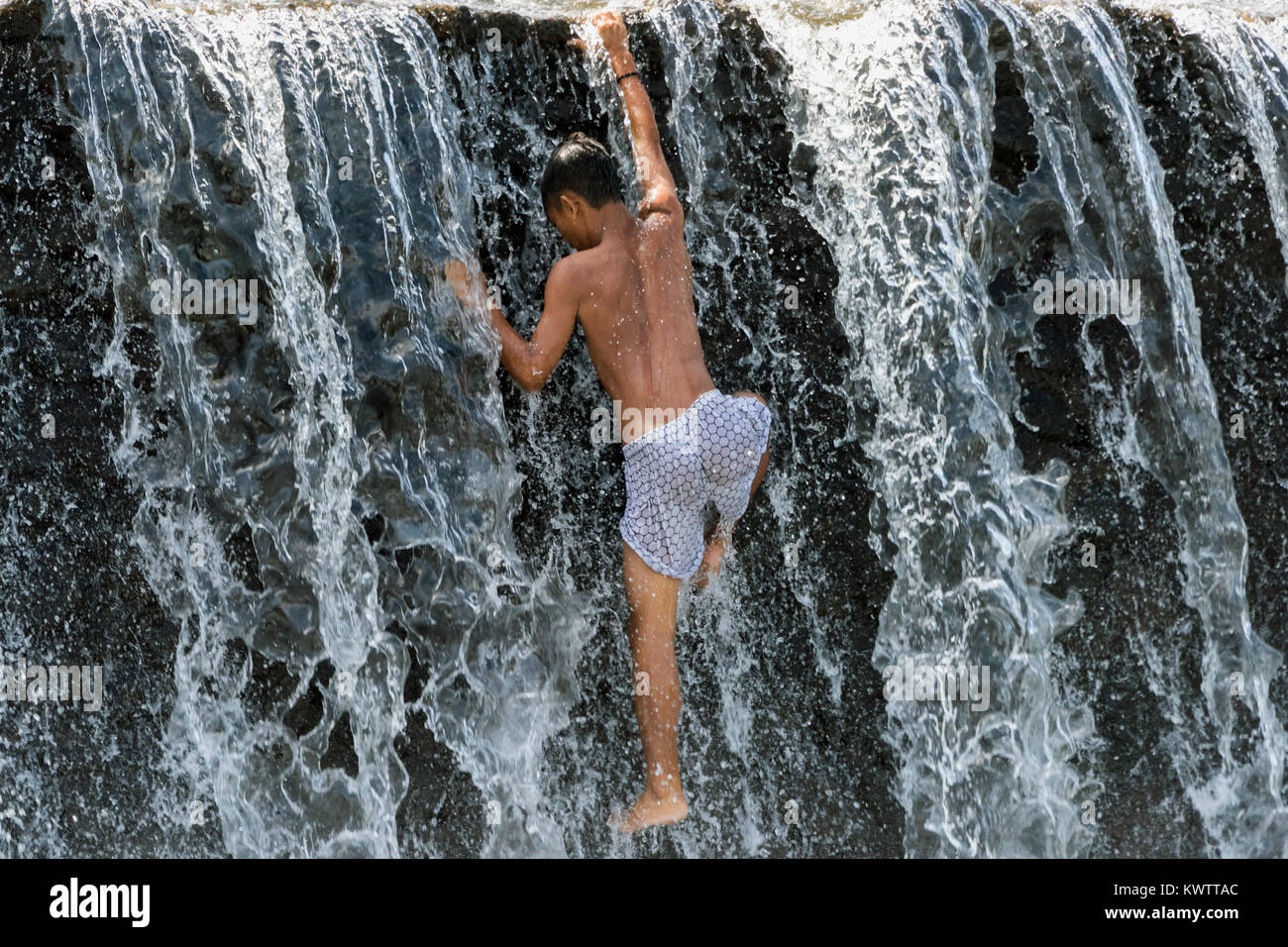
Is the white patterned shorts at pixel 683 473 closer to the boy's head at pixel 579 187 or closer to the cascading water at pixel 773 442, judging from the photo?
the cascading water at pixel 773 442

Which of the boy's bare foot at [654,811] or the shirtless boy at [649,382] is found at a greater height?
the shirtless boy at [649,382]

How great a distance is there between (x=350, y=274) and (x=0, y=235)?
106cm

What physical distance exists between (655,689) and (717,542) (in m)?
0.54

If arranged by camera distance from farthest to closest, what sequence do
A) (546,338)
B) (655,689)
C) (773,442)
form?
1. (773,442)
2. (655,689)
3. (546,338)

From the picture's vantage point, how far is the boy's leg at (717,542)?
4633 millimetres

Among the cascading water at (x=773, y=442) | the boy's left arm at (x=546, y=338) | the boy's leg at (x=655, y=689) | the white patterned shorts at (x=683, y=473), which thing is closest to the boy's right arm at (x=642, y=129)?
the cascading water at (x=773, y=442)

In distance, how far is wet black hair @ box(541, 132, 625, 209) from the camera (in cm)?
435

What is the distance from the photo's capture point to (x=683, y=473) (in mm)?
4406

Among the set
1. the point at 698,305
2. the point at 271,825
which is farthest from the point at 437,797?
the point at 698,305

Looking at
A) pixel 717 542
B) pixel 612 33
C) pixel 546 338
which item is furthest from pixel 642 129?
pixel 717 542

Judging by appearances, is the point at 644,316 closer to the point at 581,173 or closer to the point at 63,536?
the point at 581,173

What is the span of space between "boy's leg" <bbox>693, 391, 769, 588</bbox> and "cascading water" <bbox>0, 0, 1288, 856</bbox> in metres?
0.11

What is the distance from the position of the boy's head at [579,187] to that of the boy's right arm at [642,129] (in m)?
0.15

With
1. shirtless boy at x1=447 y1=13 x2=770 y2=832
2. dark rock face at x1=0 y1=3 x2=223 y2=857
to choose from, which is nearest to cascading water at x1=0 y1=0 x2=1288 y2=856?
dark rock face at x1=0 y1=3 x2=223 y2=857
